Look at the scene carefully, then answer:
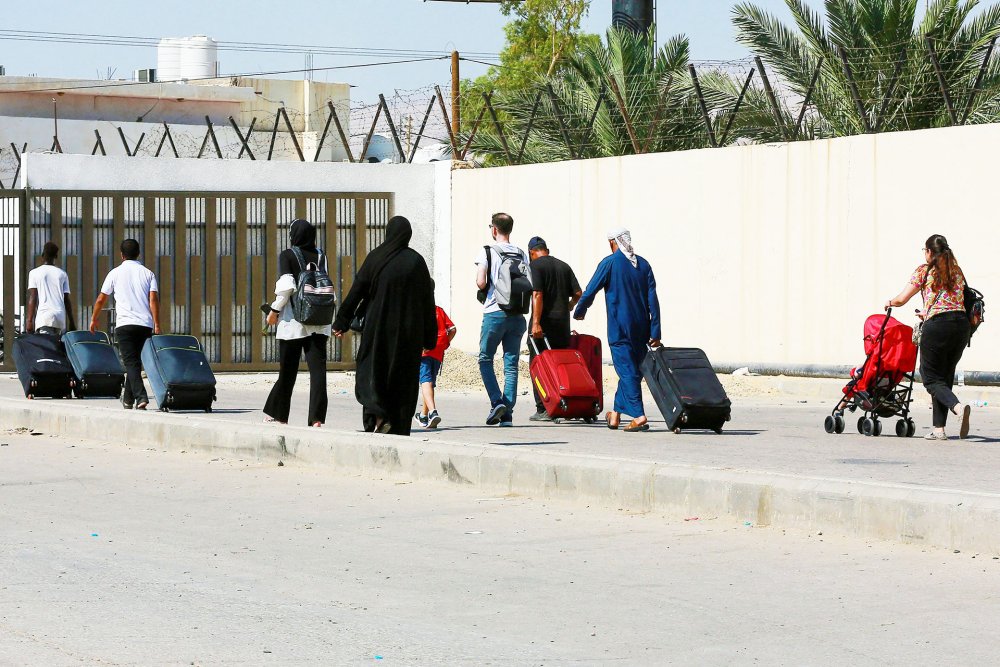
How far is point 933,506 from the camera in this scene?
24.1 feet

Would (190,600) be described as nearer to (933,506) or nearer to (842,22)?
(933,506)

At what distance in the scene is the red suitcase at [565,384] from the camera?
1340cm

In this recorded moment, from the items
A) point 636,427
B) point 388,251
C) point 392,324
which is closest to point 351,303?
point 392,324

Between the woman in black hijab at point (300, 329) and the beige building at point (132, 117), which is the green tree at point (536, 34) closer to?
the beige building at point (132, 117)

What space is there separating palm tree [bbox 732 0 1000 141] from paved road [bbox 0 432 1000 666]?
14.0m

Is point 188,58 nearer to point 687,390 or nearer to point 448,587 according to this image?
point 687,390

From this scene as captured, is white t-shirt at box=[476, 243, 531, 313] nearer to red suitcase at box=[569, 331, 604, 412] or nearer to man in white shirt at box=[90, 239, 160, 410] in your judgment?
red suitcase at box=[569, 331, 604, 412]

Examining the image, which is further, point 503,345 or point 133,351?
point 133,351

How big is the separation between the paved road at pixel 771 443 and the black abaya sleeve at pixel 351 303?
1.15 meters

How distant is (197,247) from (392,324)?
12.3 metres

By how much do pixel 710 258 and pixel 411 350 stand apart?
33.5 feet

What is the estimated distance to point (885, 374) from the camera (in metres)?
12.7

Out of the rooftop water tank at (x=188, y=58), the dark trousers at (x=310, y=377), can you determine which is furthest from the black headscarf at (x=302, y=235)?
the rooftop water tank at (x=188, y=58)

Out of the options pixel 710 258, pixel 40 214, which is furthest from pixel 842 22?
pixel 40 214
